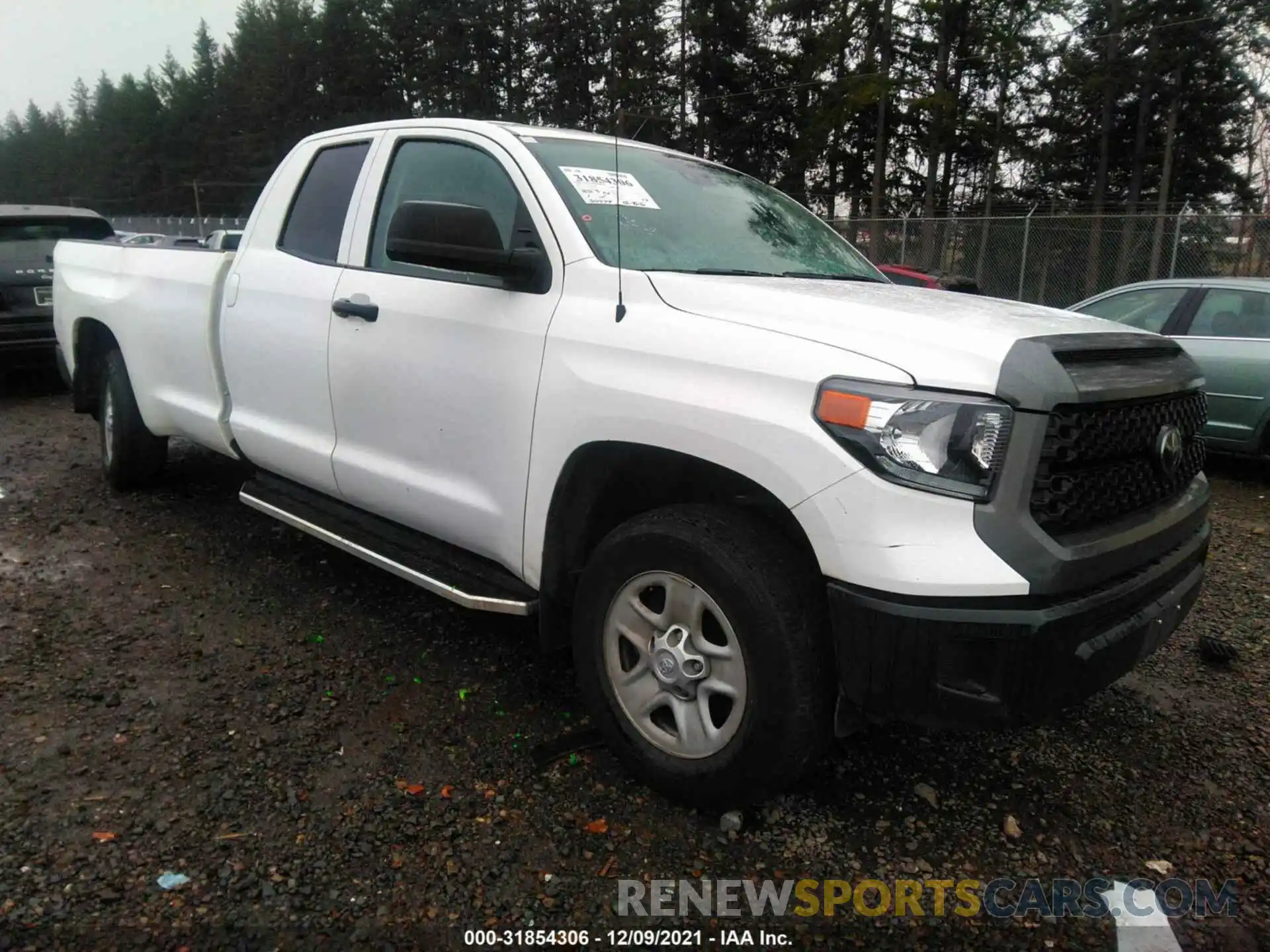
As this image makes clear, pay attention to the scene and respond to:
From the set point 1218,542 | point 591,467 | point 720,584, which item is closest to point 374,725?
point 591,467

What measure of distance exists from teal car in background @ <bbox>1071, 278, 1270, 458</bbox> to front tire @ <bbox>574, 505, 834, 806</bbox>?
5.09 meters

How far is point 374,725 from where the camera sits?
9.68ft

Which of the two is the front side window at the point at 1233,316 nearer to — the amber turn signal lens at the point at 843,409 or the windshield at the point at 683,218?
the windshield at the point at 683,218

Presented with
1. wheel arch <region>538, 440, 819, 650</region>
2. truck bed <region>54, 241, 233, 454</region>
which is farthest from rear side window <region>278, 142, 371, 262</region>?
wheel arch <region>538, 440, 819, 650</region>

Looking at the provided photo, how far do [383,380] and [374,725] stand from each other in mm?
1196

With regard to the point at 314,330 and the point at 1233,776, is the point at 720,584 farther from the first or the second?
the point at 314,330

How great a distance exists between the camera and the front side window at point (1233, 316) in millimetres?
6508

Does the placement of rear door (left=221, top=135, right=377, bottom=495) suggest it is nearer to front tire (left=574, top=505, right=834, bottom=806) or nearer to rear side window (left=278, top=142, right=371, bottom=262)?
rear side window (left=278, top=142, right=371, bottom=262)

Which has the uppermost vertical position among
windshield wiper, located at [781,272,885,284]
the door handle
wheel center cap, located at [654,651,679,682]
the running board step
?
windshield wiper, located at [781,272,885,284]

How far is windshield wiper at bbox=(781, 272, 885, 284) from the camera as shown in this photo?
3.09 m

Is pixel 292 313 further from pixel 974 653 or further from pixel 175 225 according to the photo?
pixel 175 225

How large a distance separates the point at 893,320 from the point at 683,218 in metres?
1.12

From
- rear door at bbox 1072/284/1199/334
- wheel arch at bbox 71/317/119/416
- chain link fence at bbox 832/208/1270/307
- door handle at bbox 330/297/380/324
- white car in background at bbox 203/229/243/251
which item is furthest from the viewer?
chain link fence at bbox 832/208/1270/307

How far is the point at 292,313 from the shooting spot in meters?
3.64
